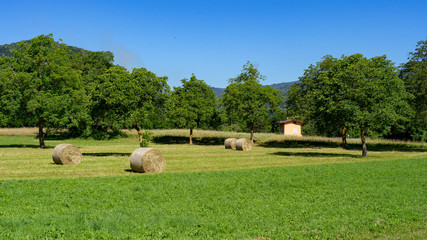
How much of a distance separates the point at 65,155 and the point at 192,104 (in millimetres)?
31593

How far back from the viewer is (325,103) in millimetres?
36031

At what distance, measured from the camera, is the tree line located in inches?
1337

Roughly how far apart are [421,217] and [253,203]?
5588 millimetres

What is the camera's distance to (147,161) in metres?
22.9

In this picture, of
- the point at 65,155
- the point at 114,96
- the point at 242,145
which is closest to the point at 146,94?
the point at 114,96

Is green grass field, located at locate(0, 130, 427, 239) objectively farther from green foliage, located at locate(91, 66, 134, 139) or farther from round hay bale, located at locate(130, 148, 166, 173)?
green foliage, located at locate(91, 66, 134, 139)

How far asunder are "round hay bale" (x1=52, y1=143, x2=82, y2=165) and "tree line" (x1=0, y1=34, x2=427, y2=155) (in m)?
6.56

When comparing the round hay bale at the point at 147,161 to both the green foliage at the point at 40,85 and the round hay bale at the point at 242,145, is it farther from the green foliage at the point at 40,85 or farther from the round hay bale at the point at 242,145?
the round hay bale at the point at 242,145

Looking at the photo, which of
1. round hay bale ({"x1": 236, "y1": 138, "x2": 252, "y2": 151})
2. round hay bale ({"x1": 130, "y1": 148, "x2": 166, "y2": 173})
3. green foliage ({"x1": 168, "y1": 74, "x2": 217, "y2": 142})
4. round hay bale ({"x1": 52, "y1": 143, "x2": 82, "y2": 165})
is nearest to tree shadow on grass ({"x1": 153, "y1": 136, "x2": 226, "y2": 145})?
green foliage ({"x1": 168, "y1": 74, "x2": 217, "y2": 142})

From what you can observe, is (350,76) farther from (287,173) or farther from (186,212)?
(186,212)

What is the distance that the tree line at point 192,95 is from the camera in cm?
3397

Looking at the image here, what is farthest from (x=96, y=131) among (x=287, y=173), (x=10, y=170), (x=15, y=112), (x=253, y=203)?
(x=253, y=203)

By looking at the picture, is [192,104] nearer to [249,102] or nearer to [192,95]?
[192,95]

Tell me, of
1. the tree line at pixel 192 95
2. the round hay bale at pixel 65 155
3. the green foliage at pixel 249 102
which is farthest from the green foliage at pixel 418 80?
the round hay bale at pixel 65 155
